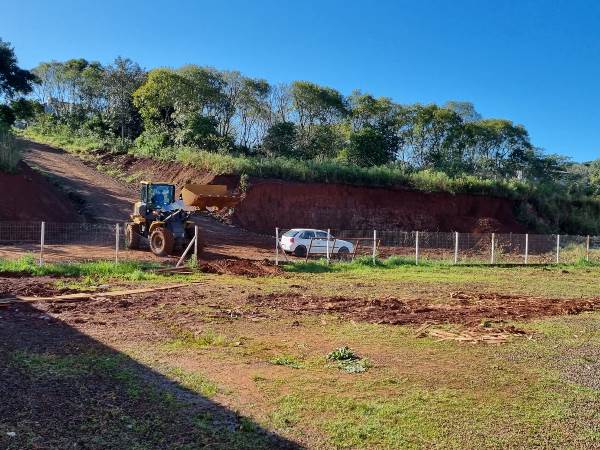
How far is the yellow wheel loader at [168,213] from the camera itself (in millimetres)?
21517

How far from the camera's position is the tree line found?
136ft

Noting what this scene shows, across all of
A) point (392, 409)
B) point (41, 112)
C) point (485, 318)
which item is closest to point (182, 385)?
point (392, 409)

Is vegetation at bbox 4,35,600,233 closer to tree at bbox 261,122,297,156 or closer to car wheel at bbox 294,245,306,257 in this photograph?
tree at bbox 261,122,297,156

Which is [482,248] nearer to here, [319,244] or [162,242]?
[319,244]

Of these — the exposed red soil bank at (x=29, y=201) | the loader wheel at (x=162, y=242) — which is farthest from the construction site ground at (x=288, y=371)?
the exposed red soil bank at (x=29, y=201)

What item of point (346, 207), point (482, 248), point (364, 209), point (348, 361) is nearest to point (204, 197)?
point (348, 361)

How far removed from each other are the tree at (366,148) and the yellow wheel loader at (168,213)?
2459 centimetres

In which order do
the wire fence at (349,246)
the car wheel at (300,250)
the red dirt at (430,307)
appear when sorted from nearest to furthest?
the red dirt at (430,307), the wire fence at (349,246), the car wheel at (300,250)

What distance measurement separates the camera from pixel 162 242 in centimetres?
2166

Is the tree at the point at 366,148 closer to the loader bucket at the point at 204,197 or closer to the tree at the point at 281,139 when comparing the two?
the tree at the point at 281,139

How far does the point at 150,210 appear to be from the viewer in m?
23.0

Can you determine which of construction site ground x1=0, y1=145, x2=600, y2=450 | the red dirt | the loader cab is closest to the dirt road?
the loader cab

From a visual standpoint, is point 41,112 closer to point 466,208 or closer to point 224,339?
point 466,208

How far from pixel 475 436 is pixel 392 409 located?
3.02 ft
